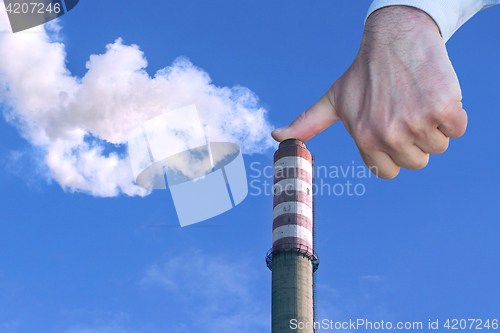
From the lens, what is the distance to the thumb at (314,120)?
3.75m

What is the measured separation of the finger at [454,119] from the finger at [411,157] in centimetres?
30

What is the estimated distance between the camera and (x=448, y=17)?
3.12 m

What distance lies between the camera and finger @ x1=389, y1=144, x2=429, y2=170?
3027mm

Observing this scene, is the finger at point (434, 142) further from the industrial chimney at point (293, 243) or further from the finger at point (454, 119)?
the industrial chimney at point (293, 243)

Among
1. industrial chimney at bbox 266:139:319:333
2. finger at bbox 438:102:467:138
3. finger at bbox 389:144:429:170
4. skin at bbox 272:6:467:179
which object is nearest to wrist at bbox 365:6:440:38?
skin at bbox 272:6:467:179

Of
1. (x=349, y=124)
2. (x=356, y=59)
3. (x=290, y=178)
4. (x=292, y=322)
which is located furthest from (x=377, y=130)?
(x=290, y=178)

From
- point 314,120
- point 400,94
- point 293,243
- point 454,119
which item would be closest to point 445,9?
point 400,94

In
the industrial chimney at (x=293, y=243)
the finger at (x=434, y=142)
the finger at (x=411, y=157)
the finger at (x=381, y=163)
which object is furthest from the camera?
the industrial chimney at (x=293, y=243)

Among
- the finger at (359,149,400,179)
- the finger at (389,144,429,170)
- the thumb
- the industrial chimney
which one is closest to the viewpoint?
the finger at (389,144,429,170)

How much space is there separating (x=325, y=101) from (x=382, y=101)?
777 millimetres

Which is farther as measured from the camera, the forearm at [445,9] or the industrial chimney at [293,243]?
the industrial chimney at [293,243]

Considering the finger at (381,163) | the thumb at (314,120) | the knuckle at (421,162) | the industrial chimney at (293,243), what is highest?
the industrial chimney at (293,243)

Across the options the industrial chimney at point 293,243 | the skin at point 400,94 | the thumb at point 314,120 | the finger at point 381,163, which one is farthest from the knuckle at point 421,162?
the industrial chimney at point 293,243

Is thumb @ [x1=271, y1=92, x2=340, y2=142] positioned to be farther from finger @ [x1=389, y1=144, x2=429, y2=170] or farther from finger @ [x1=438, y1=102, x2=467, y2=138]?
finger @ [x1=438, y1=102, x2=467, y2=138]
